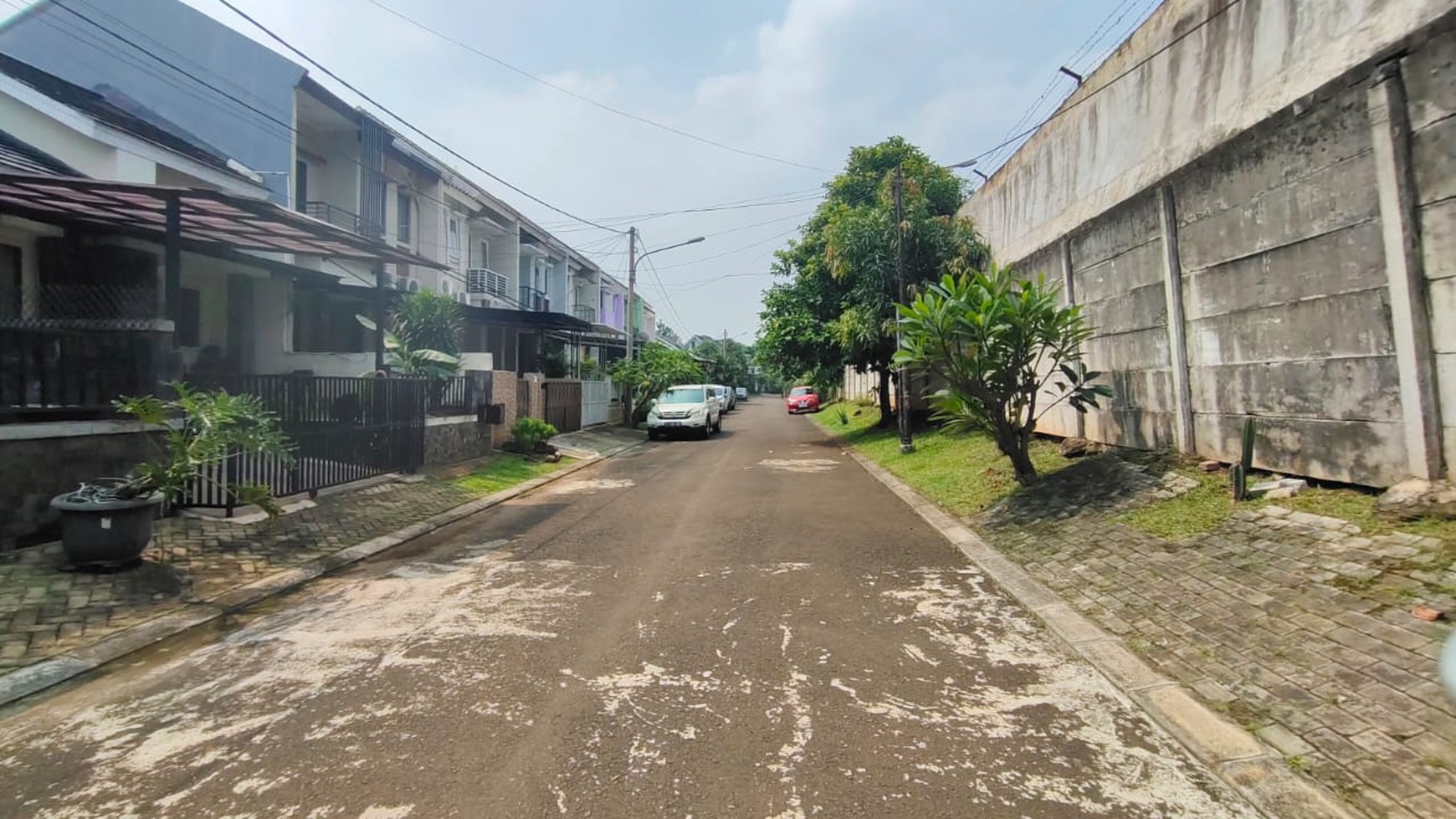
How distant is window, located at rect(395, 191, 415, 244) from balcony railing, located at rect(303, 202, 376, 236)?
222 centimetres

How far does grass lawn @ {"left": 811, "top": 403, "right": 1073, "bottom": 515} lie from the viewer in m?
9.48

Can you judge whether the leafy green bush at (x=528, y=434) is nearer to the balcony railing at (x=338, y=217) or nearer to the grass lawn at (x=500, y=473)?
the grass lawn at (x=500, y=473)

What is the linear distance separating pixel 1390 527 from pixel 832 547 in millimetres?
4222

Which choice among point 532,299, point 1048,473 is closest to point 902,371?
point 1048,473

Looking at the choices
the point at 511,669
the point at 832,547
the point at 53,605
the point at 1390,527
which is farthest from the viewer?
the point at 832,547

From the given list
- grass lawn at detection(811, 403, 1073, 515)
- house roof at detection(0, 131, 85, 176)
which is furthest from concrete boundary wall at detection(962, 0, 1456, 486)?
house roof at detection(0, 131, 85, 176)

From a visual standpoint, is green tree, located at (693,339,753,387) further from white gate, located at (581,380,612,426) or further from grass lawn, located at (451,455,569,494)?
grass lawn, located at (451,455,569,494)

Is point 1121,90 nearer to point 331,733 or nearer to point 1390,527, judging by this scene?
point 1390,527

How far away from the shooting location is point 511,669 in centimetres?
420

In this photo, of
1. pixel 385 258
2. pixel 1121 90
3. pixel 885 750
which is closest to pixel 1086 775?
pixel 885 750

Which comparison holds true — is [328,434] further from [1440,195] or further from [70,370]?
[1440,195]

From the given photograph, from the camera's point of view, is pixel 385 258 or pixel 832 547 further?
pixel 385 258

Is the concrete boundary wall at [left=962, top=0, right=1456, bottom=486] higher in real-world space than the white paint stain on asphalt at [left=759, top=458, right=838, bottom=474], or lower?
higher

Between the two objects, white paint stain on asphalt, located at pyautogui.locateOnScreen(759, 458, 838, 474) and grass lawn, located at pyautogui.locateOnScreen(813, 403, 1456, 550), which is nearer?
grass lawn, located at pyautogui.locateOnScreen(813, 403, 1456, 550)
